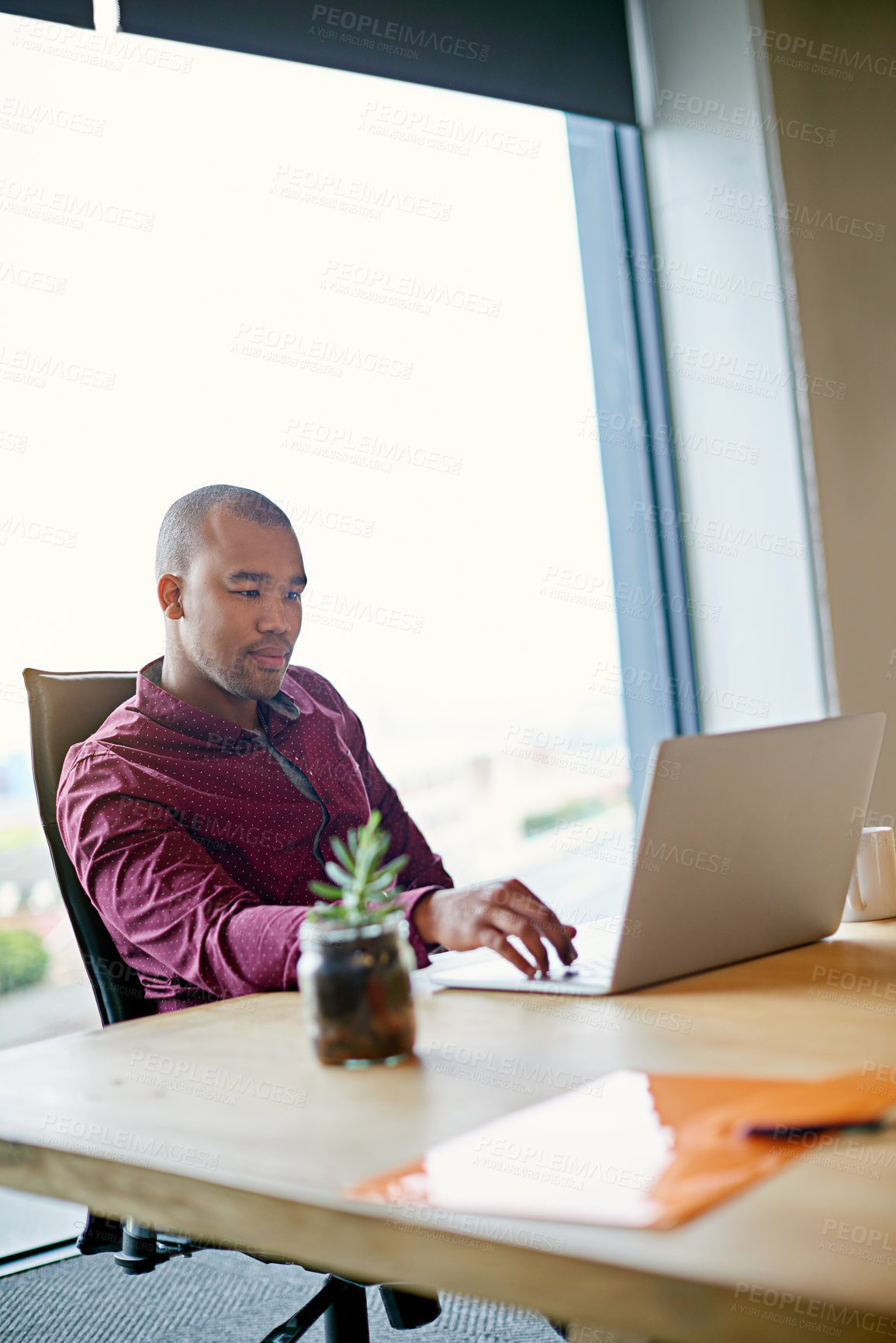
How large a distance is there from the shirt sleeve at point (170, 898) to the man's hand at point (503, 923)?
0.53 feet

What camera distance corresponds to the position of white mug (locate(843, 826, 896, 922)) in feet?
4.77

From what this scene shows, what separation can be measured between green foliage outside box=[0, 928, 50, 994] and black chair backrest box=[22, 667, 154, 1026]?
32.7 inches

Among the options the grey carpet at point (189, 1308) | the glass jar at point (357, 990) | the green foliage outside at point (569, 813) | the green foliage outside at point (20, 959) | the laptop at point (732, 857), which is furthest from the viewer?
the green foliage outside at point (569, 813)

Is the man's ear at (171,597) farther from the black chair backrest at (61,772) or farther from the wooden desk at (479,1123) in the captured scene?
the wooden desk at (479,1123)

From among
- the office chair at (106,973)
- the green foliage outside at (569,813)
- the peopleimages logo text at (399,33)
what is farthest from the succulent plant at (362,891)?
the peopleimages logo text at (399,33)

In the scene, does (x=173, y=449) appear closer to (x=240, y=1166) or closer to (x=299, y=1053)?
(x=299, y=1053)

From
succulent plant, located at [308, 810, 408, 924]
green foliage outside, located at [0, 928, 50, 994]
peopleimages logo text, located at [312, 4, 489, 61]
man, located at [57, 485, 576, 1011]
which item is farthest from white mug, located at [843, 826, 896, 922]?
peopleimages logo text, located at [312, 4, 489, 61]

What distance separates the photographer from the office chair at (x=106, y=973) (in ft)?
4.22

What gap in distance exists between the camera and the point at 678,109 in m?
3.25

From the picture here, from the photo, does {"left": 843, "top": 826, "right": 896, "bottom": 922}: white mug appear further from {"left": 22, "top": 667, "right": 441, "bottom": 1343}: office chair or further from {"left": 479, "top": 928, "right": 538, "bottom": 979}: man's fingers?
{"left": 22, "top": 667, "right": 441, "bottom": 1343}: office chair

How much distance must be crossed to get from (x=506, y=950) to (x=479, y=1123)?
1.29 ft

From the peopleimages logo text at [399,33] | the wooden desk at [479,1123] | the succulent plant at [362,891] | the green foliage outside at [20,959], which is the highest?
the peopleimages logo text at [399,33]

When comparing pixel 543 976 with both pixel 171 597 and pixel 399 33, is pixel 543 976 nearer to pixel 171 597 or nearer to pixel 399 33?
pixel 171 597

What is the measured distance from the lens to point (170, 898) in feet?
4.50
